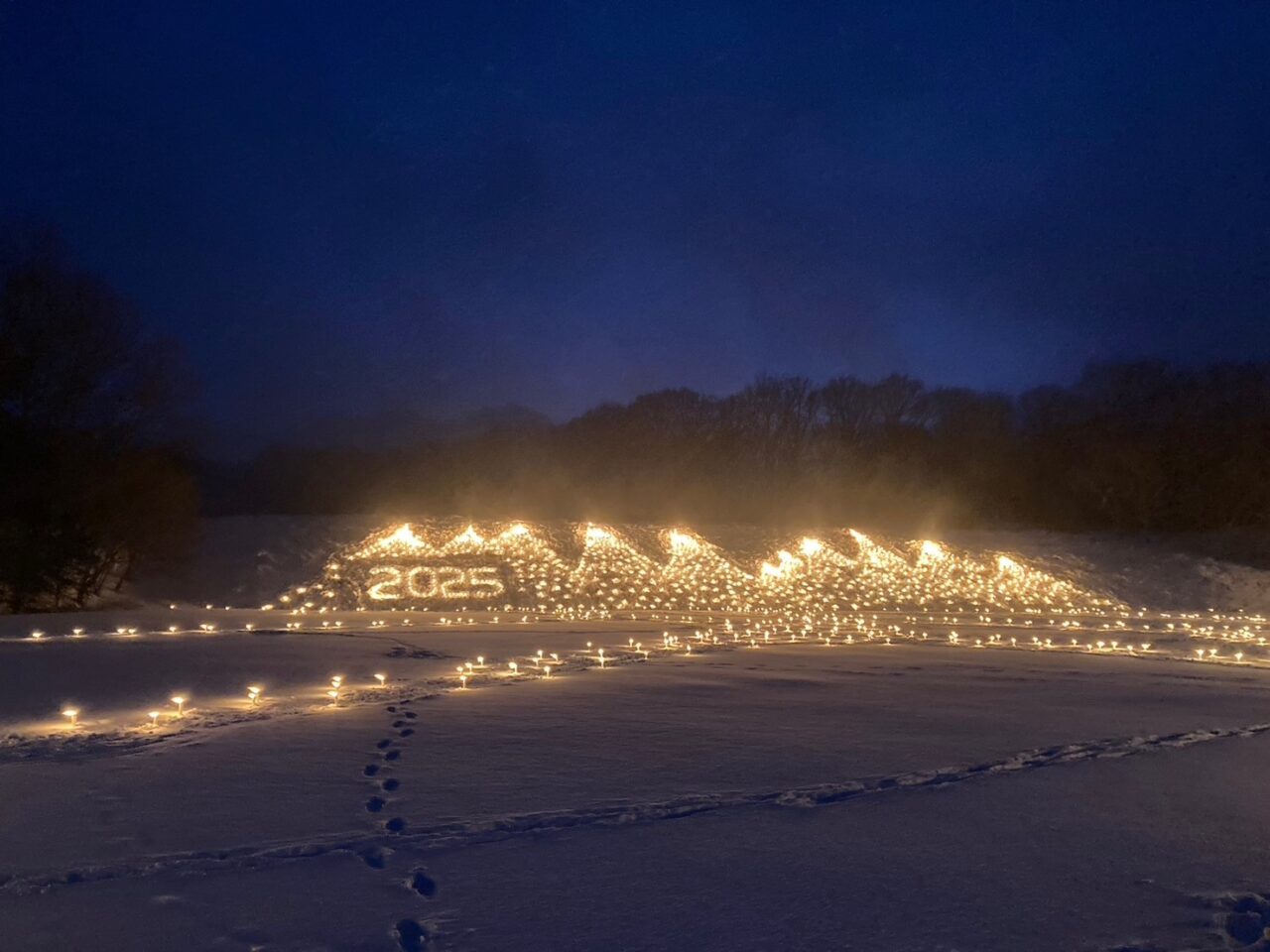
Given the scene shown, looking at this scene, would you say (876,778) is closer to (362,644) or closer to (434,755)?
(434,755)

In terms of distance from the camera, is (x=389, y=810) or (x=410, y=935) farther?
(x=389, y=810)

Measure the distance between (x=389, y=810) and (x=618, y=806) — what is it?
1110 mm

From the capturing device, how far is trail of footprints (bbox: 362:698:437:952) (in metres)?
3.44

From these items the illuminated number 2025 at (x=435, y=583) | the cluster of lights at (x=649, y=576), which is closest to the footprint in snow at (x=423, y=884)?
the cluster of lights at (x=649, y=576)

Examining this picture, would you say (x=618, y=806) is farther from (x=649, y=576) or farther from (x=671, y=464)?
(x=671, y=464)

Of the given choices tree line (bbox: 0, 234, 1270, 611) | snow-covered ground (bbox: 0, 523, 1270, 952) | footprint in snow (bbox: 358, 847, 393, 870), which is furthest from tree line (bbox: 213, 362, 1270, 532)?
footprint in snow (bbox: 358, 847, 393, 870)

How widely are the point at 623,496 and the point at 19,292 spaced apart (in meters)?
14.4

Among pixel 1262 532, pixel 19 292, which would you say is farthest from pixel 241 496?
pixel 1262 532

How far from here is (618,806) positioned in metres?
4.91

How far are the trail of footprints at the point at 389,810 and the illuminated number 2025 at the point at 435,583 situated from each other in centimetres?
1148

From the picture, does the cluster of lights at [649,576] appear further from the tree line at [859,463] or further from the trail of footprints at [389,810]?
the trail of footprints at [389,810]

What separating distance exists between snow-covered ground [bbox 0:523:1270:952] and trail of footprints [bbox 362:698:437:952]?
0.02 metres

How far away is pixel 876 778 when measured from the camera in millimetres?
5520

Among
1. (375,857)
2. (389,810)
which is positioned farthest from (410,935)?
(389,810)
